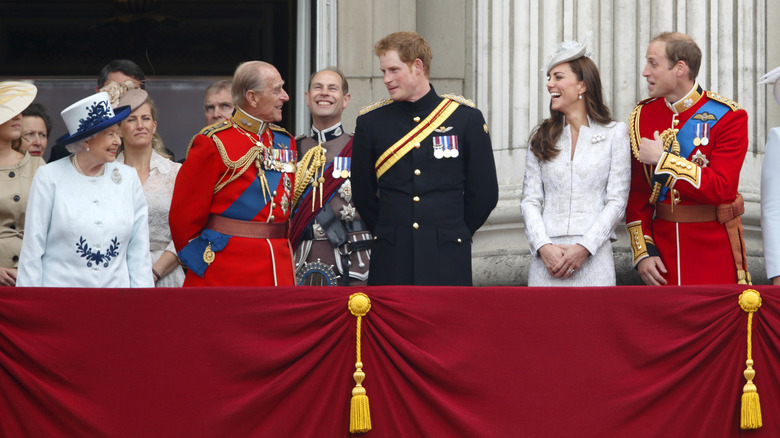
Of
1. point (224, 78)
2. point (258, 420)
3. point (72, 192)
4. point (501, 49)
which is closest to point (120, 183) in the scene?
point (72, 192)

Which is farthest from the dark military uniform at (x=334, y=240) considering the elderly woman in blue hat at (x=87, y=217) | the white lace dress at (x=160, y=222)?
the elderly woman in blue hat at (x=87, y=217)

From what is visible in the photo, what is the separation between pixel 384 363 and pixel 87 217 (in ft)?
4.44

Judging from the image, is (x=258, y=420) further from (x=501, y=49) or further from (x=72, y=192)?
(x=501, y=49)

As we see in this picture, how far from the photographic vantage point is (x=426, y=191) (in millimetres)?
5980

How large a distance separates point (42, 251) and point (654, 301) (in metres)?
2.39

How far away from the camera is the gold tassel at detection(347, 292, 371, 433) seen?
5066 mm

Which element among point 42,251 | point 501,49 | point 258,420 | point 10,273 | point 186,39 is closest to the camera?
point 258,420

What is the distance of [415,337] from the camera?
5.20 meters

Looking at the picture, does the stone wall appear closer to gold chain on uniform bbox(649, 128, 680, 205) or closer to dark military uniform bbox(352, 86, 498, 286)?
gold chain on uniform bbox(649, 128, 680, 205)

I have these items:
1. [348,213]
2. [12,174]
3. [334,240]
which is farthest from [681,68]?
[12,174]

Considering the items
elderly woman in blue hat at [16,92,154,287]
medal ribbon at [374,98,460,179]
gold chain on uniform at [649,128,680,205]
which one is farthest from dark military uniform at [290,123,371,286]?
gold chain on uniform at [649,128,680,205]

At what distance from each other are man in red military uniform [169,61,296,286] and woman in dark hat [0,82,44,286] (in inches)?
31.8

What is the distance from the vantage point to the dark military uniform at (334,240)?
650 cm

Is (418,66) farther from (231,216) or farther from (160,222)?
(160,222)
